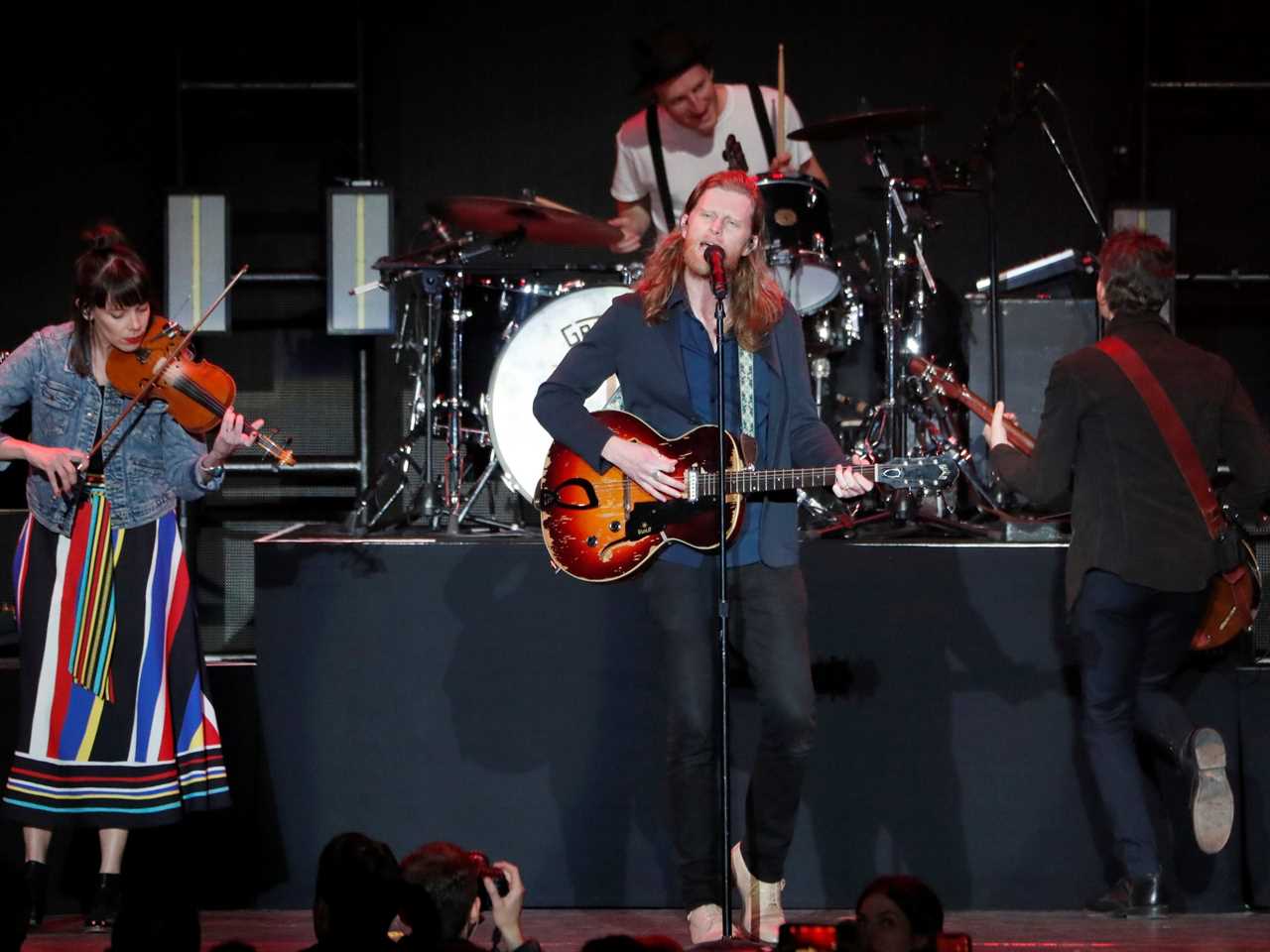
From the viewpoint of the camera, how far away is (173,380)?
5109mm

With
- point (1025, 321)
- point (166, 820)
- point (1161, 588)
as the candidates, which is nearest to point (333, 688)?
point (166, 820)

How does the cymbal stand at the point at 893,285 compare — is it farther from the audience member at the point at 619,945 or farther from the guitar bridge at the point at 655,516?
the audience member at the point at 619,945

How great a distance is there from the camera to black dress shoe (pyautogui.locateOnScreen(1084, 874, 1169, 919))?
5.38 metres

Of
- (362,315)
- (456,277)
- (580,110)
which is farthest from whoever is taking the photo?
(580,110)

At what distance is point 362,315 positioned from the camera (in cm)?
763

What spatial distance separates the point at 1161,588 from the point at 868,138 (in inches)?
102

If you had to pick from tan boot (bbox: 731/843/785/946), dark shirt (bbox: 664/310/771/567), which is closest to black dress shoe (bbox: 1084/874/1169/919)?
tan boot (bbox: 731/843/785/946)

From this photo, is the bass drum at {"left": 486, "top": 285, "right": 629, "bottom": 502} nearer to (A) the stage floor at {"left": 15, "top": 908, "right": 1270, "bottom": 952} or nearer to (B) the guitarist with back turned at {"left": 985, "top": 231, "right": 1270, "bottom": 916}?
(A) the stage floor at {"left": 15, "top": 908, "right": 1270, "bottom": 952}

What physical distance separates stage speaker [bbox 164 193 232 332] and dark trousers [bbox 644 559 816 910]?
145 inches

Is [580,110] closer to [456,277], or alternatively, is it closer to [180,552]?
[456,277]

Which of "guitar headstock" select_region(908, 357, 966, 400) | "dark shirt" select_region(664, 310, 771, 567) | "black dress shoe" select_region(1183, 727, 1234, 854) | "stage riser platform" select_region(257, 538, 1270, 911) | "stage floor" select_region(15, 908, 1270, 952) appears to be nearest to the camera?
"dark shirt" select_region(664, 310, 771, 567)

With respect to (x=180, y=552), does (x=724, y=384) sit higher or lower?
higher

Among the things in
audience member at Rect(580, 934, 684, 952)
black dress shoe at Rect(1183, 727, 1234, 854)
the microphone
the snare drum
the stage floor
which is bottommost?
the stage floor

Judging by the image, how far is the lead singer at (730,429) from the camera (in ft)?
15.3
